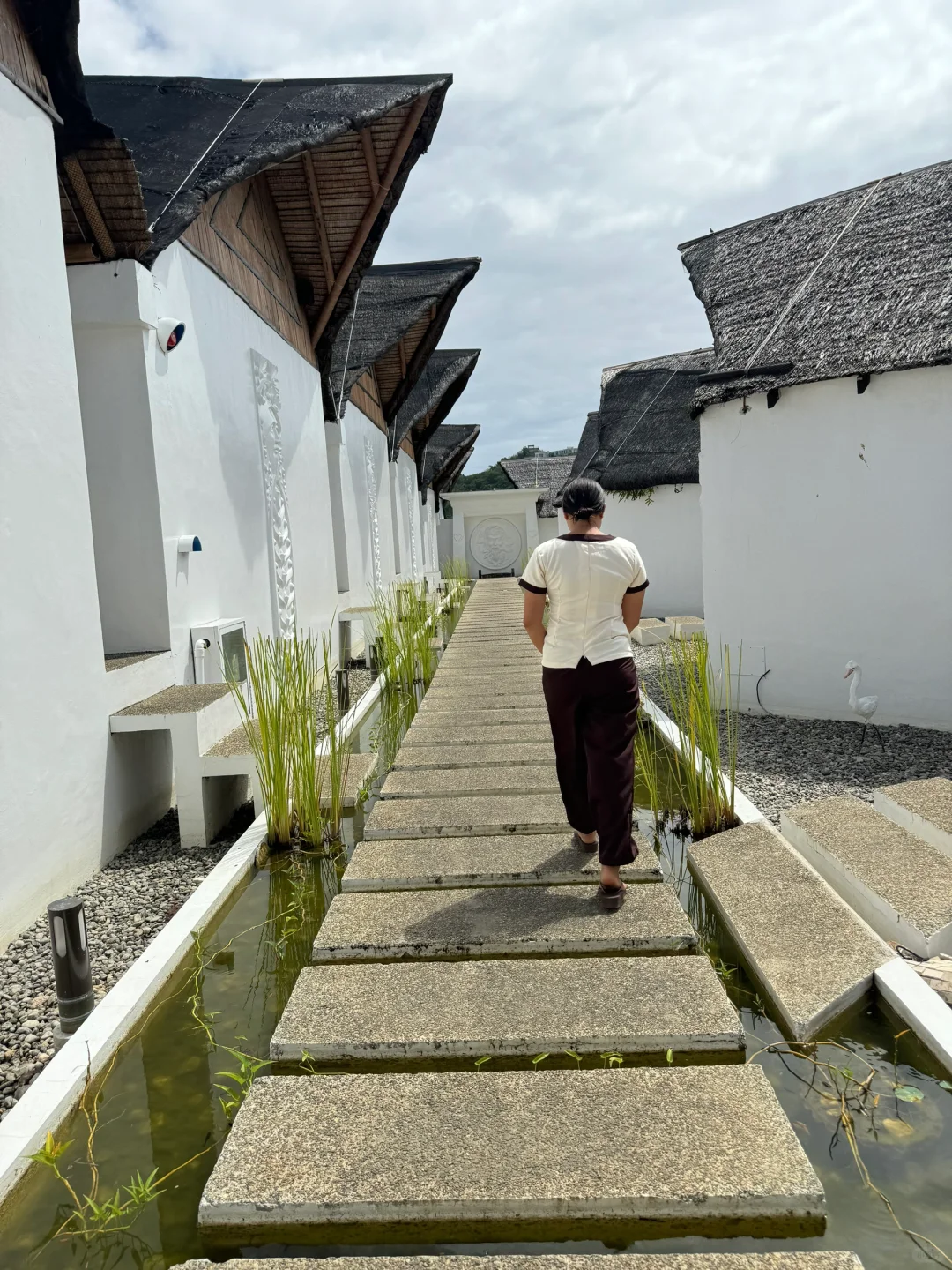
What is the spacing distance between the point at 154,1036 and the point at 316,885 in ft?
3.07

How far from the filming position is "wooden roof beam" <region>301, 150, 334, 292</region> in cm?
638

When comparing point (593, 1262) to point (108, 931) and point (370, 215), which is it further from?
point (370, 215)

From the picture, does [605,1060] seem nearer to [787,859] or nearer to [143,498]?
[787,859]

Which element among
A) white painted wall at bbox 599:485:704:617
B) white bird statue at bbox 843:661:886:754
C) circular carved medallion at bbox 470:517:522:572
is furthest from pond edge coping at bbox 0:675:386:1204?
circular carved medallion at bbox 470:517:522:572

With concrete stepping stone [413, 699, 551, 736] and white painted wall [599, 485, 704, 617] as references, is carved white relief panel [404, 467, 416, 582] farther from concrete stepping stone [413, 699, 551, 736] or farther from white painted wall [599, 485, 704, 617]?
concrete stepping stone [413, 699, 551, 736]

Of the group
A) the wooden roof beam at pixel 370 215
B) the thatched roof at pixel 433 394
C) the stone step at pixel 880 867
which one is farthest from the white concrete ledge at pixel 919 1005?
the thatched roof at pixel 433 394

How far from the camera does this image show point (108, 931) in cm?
264

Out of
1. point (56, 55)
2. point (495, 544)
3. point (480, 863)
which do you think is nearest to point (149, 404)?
point (56, 55)

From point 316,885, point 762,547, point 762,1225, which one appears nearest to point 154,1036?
point 316,885

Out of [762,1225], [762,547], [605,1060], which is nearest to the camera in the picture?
[762,1225]

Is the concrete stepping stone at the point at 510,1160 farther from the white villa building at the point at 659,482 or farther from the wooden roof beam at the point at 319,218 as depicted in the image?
the white villa building at the point at 659,482

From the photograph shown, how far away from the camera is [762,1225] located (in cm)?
139

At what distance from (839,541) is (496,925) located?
11.7 feet

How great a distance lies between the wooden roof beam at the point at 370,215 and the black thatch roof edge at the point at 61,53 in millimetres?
3133
